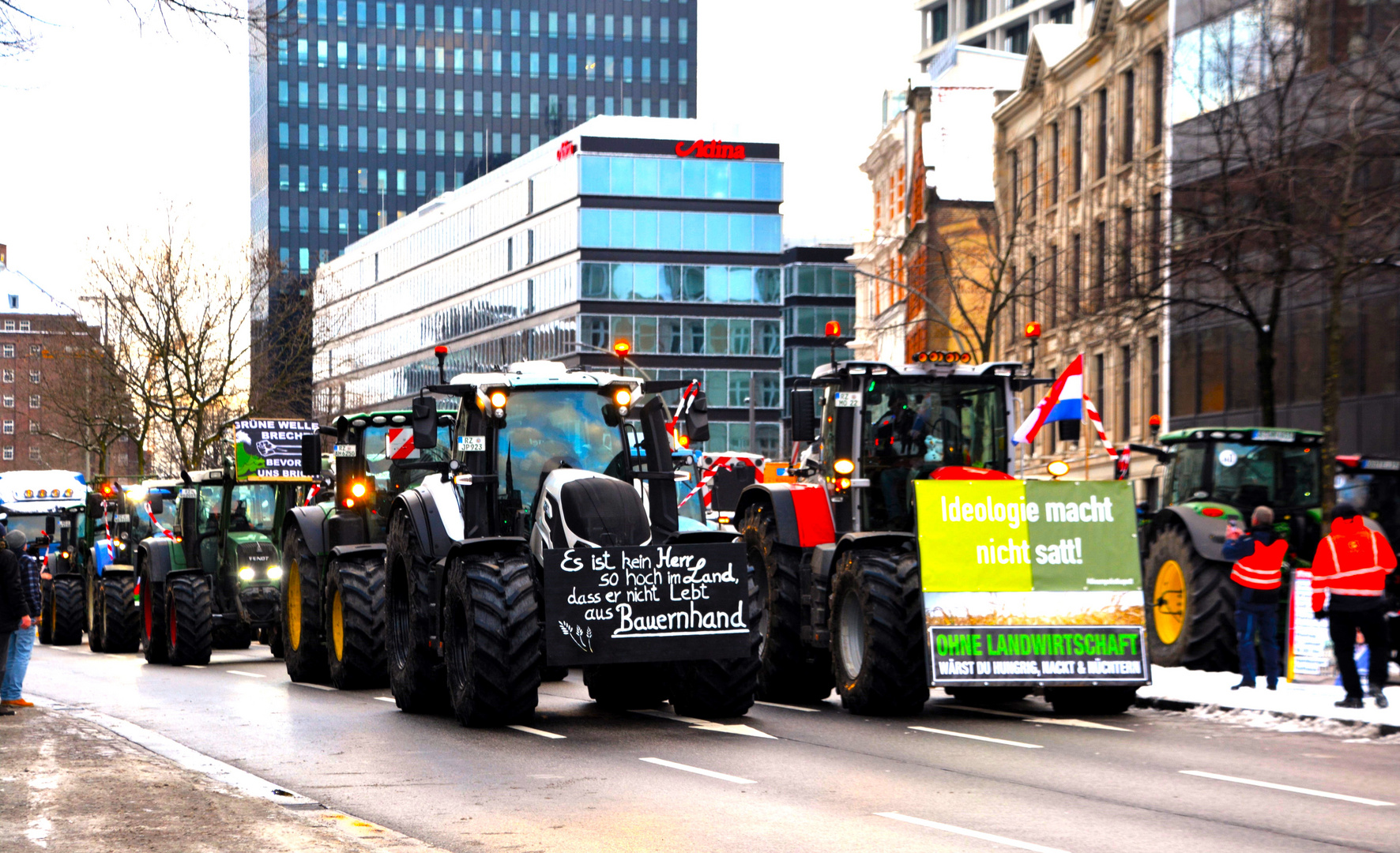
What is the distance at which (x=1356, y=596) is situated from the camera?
16406 millimetres

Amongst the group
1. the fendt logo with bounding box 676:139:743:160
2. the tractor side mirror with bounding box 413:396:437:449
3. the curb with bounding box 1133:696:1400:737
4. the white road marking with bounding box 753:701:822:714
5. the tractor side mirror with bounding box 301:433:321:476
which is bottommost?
the white road marking with bounding box 753:701:822:714

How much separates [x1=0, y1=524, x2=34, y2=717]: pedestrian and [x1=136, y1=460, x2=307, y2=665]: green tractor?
8479 millimetres

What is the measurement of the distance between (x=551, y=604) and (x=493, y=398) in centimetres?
204

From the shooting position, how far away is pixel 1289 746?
1430 cm

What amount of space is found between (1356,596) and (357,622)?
9510 mm

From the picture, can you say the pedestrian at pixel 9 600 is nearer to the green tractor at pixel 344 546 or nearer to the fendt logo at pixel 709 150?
the green tractor at pixel 344 546

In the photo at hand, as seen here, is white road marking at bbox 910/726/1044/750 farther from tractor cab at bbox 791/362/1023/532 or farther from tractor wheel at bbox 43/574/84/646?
tractor wheel at bbox 43/574/84/646

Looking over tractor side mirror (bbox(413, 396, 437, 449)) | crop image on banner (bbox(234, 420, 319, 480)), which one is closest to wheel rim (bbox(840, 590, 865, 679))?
tractor side mirror (bbox(413, 396, 437, 449))

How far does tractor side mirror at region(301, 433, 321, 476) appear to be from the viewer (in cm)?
2027

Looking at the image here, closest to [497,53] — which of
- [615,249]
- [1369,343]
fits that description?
[615,249]

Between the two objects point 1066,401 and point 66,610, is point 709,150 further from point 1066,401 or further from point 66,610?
point 1066,401

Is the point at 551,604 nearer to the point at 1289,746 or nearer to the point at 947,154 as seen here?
the point at 1289,746

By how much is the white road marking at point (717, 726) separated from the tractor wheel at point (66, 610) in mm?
22559

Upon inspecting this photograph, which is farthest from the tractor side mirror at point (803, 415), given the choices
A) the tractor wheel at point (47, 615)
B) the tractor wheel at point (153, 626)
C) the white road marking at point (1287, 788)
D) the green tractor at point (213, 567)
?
the tractor wheel at point (47, 615)
